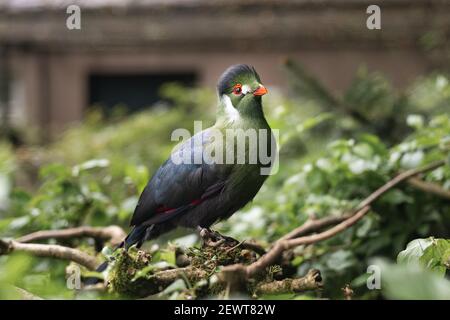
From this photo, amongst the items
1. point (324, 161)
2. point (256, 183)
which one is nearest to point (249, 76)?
point (256, 183)

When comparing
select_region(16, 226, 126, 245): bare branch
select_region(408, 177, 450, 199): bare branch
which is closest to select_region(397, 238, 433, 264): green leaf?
select_region(408, 177, 450, 199): bare branch

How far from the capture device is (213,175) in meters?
1.08

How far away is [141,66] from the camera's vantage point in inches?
165

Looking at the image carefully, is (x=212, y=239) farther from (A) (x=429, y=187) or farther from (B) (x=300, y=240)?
(A) (x=429, y=187)

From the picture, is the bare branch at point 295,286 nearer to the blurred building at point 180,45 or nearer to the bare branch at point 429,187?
the bare branch at point 429,187

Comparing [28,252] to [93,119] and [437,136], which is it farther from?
[93,119]

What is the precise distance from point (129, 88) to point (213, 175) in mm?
3413

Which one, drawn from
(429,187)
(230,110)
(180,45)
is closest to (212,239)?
(230,110)

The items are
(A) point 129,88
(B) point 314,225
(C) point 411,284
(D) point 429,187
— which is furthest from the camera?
(A) point 129,88

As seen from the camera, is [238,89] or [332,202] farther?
[332,202]

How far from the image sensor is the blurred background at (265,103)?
1.57 meters

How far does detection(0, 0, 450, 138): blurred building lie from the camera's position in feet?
10.7

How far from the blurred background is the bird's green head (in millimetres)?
311

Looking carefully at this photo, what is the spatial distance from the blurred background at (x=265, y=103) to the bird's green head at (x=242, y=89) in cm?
31
